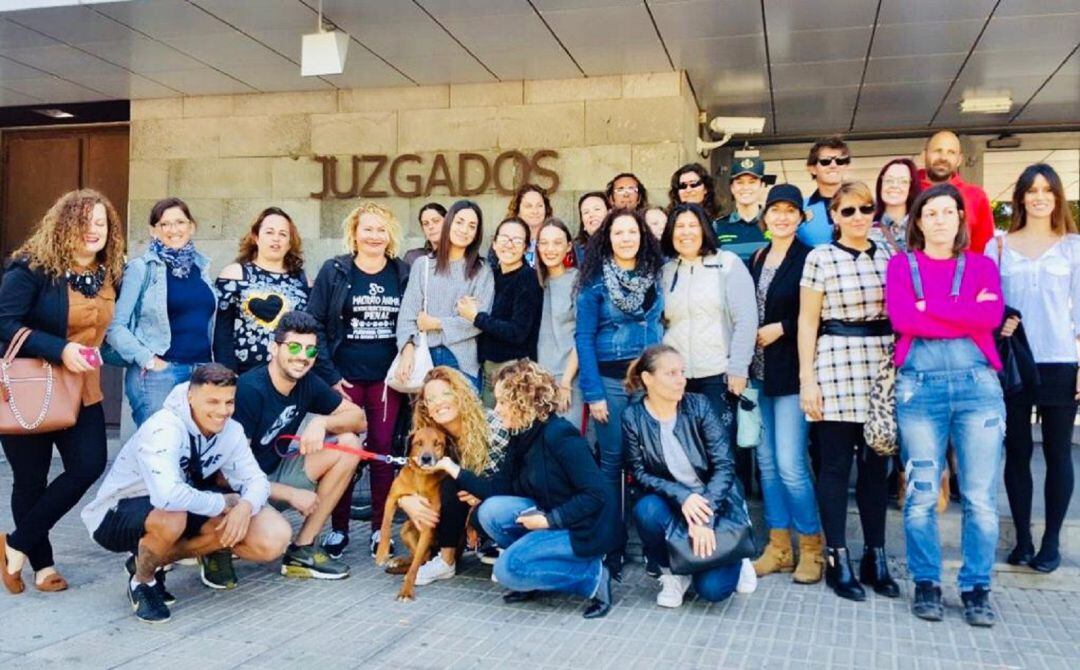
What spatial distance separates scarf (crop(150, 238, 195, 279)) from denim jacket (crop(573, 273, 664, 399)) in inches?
84.4

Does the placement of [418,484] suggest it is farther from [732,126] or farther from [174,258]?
[732,126]

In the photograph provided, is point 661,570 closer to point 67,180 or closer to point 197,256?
point 197,256

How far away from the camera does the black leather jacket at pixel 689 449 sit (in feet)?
13.0

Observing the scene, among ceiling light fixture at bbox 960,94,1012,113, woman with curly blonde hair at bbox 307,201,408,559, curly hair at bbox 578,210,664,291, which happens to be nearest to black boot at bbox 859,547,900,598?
curly hair at bbox 578,210,664,291

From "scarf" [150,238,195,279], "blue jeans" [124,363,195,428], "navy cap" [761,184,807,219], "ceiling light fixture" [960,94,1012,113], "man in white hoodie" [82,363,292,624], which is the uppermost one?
"ceiling light fixture" [960,94,1012,113]

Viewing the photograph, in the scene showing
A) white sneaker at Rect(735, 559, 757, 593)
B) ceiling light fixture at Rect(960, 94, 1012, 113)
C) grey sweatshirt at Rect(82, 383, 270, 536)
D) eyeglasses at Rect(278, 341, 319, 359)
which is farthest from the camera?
ceiling light fixture at Rect(960, 94, 1012, 113)

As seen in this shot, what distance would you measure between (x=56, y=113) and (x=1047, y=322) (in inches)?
376

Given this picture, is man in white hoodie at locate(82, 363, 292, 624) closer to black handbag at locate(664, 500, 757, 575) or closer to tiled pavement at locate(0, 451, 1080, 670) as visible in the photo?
tiled pavement at locate(0, 451, 1080, 670)

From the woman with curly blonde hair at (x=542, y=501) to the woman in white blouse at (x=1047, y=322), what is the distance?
204 cm

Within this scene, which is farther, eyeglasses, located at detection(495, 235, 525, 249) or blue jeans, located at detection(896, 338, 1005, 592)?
eyeglasses, located at detection(495, 235, 525, 249)

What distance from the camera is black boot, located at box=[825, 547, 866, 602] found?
13.1ft

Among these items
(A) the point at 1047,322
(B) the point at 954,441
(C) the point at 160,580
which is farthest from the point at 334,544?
(A) the point at 1047,322

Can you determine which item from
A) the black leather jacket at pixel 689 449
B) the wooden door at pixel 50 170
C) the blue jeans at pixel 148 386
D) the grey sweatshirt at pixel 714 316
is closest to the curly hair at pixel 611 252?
the grey sweatshirt at pixel 714 316

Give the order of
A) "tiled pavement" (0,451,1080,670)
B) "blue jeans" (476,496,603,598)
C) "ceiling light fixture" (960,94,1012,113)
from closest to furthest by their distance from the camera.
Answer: "tiled pavement" (0,451,1080,670) → "blue jeans" (476,496,603,598) → "ceiling light fixture" (960,94,1012,113)
